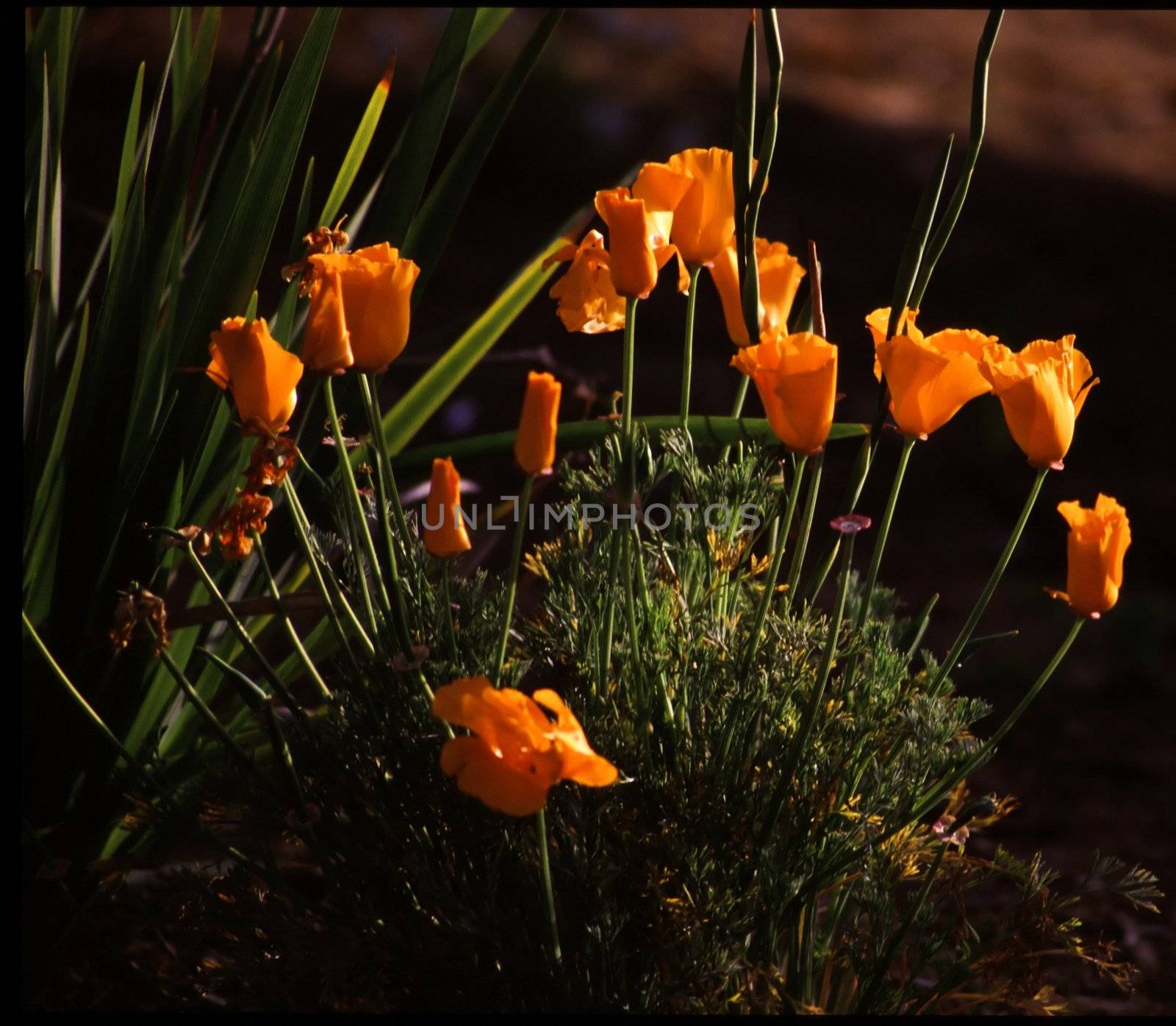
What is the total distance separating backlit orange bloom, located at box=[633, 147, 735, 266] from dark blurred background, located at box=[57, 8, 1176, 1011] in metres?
0.45

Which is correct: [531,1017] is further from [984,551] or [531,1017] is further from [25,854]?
[984,551]

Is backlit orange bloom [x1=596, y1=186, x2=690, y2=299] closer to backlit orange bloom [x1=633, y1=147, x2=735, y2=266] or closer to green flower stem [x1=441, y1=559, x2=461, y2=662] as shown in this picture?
backlit orange bloom [x1=633, y1=147, x2=735, y2=266]

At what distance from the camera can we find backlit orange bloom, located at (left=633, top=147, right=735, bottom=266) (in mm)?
871

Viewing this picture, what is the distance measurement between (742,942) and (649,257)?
48cm

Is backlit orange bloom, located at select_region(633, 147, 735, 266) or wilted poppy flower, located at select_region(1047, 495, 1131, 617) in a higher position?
backlit orange bloom, located at select_region(633, 147, 735, 266)

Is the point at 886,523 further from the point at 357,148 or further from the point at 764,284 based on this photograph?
the point at 357,148

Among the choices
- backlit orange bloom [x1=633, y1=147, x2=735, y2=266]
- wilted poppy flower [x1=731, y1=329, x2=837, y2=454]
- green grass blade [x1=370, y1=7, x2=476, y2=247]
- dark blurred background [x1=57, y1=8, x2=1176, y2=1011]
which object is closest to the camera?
wilted poppy flower [x1=731, y1=329, x2=837, y2=454]

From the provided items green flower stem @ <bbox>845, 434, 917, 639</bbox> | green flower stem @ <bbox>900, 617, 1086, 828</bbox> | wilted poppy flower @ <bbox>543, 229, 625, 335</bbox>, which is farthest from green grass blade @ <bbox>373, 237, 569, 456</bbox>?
green flower stem @ <bbox>900, 617, 1086, 828</bbox>

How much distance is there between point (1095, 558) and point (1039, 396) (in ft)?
0.39

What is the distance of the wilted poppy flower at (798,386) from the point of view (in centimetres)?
77

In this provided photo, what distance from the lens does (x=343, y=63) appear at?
4211 millimetres

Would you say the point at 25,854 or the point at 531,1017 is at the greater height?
the point at 531,1017

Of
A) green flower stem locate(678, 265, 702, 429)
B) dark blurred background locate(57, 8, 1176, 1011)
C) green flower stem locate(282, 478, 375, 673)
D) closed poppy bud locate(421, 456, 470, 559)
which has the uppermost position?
green flower stem locate(678, 265, 702, 429)

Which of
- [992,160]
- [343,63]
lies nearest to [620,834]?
[992,160]
